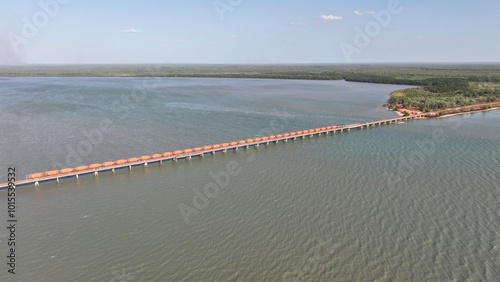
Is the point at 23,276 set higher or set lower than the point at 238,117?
lower

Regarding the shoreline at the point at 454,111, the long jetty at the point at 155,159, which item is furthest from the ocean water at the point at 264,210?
the shoreline at the point at 454,111

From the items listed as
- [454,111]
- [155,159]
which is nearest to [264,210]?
[155,159]

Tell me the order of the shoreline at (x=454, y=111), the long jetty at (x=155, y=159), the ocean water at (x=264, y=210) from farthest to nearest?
1. the shoreline at (x=454, y=111)
2. the long jetty at (x=155, y=159)
3. the ocean water at (x=264, y=210)

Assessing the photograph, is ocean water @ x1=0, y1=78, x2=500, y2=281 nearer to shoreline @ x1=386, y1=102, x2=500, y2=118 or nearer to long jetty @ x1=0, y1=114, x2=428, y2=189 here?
long jetty @ x1=0, y1=114, x2=428, y2=189

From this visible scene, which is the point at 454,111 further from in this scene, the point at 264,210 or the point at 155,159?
the point at 155,159

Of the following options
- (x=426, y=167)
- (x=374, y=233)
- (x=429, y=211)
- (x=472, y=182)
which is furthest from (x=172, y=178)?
(x=472, y=182)

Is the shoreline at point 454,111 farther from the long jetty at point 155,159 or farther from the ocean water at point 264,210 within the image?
the long jetty at point 155,159

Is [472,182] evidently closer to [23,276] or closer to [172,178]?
[172,178]

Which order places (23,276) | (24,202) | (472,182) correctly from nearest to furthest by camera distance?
(23,276), (24,202), (472,182)

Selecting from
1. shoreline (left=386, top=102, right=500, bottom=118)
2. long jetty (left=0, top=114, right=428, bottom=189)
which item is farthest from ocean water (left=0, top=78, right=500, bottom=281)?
shoreline (left=386, top=102, right=500, bottom=118)
